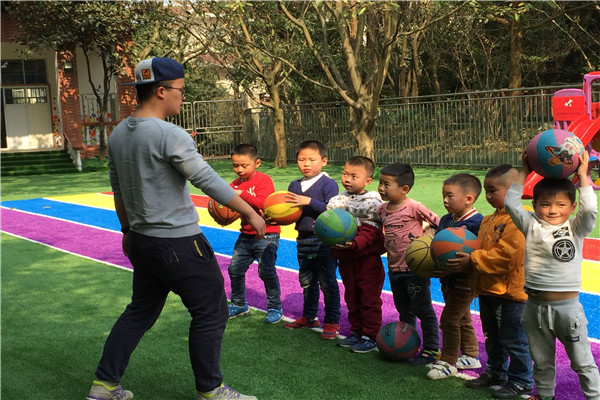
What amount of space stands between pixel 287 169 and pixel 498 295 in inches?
861

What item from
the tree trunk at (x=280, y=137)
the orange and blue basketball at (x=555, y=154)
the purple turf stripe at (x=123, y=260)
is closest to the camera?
the orange and blue basketball at (x=555, y=154)

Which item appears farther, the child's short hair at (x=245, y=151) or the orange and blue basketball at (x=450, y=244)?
the child's short hair at (x=245, y=151)

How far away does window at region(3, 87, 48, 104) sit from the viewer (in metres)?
33.2

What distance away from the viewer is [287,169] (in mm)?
26719

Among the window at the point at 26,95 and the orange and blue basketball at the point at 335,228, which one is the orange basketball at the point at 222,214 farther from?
the window at the point at 26,95

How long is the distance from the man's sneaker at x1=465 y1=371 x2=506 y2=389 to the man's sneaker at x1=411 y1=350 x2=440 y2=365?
1.87 ft

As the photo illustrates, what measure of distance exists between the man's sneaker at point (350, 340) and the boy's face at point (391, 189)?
123 centimetres

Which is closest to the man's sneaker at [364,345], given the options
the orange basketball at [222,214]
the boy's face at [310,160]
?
the boy's face at [310,160]

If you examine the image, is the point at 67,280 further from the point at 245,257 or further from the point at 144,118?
the point at 144,118

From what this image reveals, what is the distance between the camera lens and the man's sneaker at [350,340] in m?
6.26

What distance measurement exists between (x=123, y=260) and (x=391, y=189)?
5.87 m

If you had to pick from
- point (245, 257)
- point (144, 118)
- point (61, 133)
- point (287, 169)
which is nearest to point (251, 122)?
point (287, 169)

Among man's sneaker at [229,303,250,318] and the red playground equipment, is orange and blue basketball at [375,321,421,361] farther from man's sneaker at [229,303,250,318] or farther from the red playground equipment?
the red playground equipment

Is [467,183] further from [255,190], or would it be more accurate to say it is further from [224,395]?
[255,190]
